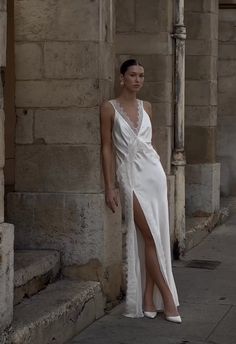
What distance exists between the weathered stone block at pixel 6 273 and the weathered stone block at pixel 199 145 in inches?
258

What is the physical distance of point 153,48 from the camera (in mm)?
8930

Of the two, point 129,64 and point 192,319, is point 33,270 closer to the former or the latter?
point 192,319

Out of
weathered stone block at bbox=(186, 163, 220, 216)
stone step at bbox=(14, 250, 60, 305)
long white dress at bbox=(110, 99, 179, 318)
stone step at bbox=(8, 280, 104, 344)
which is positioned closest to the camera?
stone step at bbox=(8, 280, 104, 344)

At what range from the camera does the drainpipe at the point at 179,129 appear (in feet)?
29.9

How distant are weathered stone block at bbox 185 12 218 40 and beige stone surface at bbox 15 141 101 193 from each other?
16.5ft

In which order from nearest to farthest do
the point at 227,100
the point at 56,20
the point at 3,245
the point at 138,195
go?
the point at 3,245, the point at 138,195, the point at 56,20, the point at 227,100

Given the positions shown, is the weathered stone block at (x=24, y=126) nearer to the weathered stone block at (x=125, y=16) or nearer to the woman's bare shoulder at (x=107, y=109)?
the woman's bare shoulder at (x=107, y=109)

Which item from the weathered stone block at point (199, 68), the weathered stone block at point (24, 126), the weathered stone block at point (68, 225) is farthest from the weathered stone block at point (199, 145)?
the weathered stone block at point (24, 126)

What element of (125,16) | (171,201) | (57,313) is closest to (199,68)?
(125,16)

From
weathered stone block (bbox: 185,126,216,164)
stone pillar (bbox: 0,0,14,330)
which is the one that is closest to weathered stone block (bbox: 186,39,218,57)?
weathered stone block (bbox: 185,126,216,164)

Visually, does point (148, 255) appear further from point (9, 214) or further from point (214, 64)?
point (214, 64)

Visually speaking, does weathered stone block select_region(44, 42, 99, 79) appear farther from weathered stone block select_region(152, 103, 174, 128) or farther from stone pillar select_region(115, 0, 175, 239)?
weathered stone block select_region(152, 103, 174, 128)

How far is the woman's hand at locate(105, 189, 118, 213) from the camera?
6.39 m

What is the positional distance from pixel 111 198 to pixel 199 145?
5.20 m
